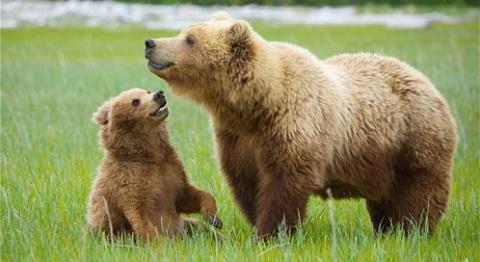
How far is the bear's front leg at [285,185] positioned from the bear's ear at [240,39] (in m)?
0.55

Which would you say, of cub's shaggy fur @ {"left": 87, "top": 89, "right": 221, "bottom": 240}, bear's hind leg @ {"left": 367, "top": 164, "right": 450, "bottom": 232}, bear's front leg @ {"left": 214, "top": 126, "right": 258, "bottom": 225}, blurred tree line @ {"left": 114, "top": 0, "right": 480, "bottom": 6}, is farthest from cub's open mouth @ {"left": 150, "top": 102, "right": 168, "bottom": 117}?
blurred tree line @ {"left": 114, "top": 0, "right": 480, "bottom": 6}

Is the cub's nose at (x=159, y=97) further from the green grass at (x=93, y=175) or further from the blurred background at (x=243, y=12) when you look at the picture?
the blurred background at (x=243, y=12)

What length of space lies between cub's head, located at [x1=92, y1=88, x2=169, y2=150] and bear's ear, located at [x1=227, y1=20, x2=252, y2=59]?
53 cm

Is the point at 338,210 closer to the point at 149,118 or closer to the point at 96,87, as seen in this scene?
the point at 149,118

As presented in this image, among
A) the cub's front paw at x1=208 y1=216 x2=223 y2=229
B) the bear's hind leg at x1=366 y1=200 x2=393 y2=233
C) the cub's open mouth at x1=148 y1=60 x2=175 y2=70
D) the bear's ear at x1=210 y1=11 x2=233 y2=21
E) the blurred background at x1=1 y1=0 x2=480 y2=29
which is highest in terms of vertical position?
the bear's ear at x1=210 y1=11 x2=233 y2=21

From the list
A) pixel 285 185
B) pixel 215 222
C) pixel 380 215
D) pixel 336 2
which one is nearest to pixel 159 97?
pixel 215 222

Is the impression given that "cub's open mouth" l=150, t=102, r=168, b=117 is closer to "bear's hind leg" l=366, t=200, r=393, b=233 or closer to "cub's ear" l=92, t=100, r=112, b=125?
"cub's ear" l=92, t=100, r=112, b=125

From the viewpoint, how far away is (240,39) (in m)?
5.74

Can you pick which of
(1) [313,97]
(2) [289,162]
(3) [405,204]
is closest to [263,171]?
(2) [289,162]

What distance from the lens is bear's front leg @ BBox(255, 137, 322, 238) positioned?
5613 millimetres

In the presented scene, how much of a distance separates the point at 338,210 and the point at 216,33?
1.71 m

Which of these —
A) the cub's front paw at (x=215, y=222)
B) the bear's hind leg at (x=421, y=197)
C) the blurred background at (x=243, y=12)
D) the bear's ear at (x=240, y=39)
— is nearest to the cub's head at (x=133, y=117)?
the bear's ear at (x=240, y=39)

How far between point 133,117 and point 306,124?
107 cm

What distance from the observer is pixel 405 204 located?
6.24 metres
